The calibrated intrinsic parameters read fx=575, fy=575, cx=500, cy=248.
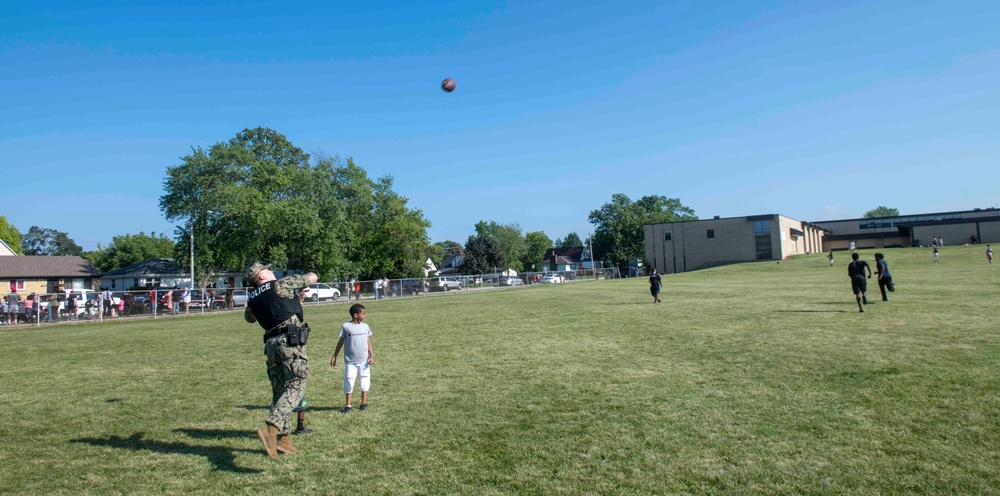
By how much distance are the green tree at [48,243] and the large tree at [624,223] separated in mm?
111612

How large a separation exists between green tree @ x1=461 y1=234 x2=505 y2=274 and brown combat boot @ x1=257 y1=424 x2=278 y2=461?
250 feet

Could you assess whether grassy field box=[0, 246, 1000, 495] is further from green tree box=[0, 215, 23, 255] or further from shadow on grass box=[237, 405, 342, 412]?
green tree box=[0, 215, 23, 255]

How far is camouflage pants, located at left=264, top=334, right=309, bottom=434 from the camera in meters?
6.23

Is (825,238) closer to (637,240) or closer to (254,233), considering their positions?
(637,240)

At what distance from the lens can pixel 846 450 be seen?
5.58 metres

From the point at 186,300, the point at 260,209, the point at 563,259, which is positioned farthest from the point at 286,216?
the point at 563,259

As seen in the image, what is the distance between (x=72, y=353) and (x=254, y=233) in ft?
112

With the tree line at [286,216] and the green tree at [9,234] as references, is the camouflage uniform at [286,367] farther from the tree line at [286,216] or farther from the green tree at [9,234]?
the green tree at [9,234]

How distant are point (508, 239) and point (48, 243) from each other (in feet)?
334

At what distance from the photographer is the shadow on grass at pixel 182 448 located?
5.95 metres

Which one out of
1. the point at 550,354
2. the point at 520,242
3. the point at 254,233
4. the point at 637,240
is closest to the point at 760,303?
the point at 550,354

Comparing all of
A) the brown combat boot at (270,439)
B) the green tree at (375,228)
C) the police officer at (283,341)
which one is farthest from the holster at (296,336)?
the green tree at (375,228)

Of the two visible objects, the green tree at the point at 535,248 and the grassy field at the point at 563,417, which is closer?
the grassy field at the point at 563,417

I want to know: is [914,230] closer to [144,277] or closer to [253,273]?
[253,273]
